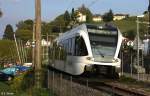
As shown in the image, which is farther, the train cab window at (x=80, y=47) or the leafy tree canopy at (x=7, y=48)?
the leafy tree canopy at (x=7, y=48)

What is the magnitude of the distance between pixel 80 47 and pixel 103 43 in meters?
1.42

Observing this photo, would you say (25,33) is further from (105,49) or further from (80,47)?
(105,49)

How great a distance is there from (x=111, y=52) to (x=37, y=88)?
244 inches

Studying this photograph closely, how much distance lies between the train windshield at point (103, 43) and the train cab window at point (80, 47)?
1.61 feet

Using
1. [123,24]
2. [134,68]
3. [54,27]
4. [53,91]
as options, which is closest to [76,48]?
[53,91]

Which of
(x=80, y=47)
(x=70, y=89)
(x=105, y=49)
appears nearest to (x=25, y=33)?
(x=80, y=47)

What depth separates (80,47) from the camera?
107 feet

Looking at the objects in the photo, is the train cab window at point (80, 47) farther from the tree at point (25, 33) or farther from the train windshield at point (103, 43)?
the tree at point (25, 33)

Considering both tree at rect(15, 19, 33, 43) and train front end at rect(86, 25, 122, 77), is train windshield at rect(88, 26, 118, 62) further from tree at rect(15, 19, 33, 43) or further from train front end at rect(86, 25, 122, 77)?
tree at rect(15, 19, 33, 43)

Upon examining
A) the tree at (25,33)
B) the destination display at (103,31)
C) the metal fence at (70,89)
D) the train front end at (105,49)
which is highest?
the tree at (25,33)

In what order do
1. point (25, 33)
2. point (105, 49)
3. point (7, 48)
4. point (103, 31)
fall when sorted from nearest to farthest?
point (105, 49) → point (103, 31) → point (25, 33) → point (7, 48)

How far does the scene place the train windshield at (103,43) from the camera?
104 feet

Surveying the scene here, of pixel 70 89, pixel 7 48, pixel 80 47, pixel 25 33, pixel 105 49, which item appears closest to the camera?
pixel 70 89

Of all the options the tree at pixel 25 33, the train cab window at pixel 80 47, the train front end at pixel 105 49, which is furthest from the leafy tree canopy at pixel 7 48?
the train front end at pixel 105 49
